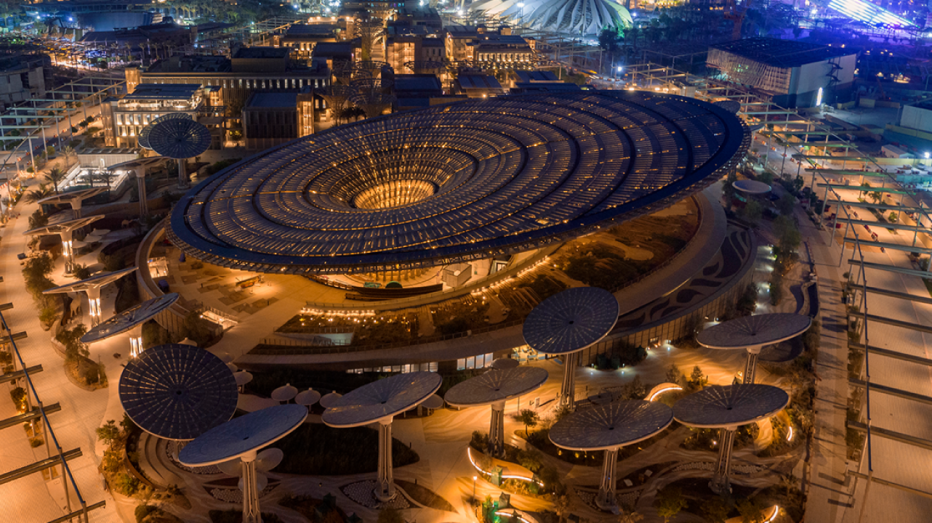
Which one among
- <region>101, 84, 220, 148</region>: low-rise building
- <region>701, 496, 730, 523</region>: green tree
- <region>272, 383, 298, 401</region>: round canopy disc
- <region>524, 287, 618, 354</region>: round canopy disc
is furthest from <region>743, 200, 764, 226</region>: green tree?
<region>101, 84, 220, 148</region>: low-rise building

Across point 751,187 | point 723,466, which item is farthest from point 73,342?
point 751,187

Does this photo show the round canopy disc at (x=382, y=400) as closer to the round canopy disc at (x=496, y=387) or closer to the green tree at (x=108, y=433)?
the round canopy disc at (x=496, y=387)

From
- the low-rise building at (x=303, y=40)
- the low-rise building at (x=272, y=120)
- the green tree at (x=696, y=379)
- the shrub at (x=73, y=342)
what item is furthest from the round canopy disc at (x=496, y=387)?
the low-rise building at (x=303, y=40)

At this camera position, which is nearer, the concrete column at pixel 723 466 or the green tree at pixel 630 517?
the green tree at pixel 630 517

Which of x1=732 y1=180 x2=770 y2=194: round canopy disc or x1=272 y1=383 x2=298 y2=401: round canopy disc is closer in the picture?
x1=272 y1=383 x2=298 y2=401: round canopy disc

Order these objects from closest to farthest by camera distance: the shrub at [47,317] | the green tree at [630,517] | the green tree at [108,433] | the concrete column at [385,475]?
1. the green tree at [630,517]
2. the concrete column at [385,475]
3. the green tree at [108,433]
4. the shrub at [47,317]

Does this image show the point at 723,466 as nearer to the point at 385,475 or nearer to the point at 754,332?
the point at 754,332

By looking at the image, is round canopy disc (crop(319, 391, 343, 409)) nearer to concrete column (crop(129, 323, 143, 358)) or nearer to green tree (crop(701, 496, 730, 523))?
concrete column (crop(129, 323, 143, 358))

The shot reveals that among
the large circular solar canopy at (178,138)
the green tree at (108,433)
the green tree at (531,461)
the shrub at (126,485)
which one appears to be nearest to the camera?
the shrub at (126,485)
